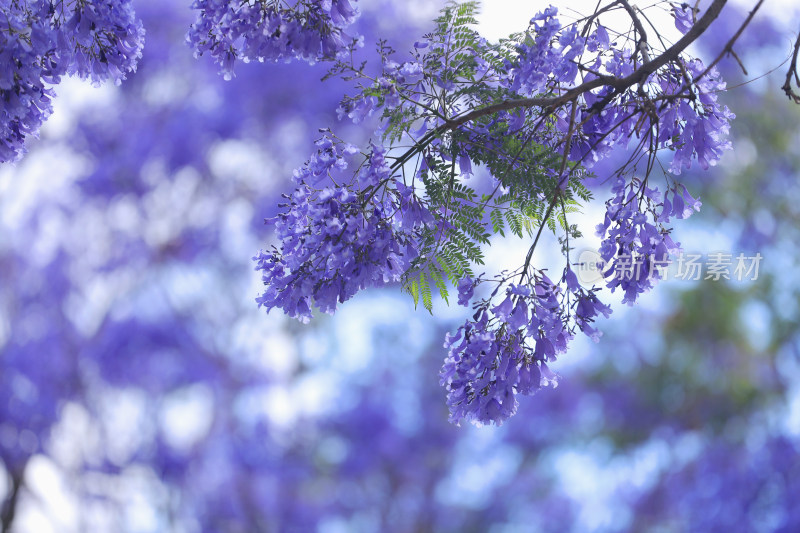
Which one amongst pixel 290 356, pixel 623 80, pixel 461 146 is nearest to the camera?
pixel 623 80

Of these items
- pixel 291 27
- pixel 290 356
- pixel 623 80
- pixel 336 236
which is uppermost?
pixel 290 356

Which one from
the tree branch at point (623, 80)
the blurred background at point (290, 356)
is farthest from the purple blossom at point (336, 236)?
the blurred background at point (290, 356)

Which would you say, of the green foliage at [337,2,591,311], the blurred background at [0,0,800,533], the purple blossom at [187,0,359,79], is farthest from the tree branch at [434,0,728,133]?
the blurred background at [0,0,800,533]

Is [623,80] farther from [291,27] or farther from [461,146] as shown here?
[291,27]

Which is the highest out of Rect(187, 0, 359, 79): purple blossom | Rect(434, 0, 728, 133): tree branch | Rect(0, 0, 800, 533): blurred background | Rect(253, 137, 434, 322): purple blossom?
Rect(0, 0, 800, 533): blurred background

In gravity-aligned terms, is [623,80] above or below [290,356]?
below

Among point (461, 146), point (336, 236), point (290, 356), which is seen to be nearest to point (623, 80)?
point (461, 146)

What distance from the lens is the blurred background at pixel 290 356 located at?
5188 millimetres

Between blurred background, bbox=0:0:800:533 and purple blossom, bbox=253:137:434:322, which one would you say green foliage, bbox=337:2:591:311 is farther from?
blurred background, bbox=0:0:800:533

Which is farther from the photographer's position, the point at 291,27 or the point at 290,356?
the point at 290,356

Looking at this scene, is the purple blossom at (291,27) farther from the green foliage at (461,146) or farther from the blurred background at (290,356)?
the blurred background at (290,356)

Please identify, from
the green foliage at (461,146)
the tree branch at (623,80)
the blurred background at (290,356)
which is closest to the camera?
the tree branch at (623,80)

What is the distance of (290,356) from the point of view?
5.50m

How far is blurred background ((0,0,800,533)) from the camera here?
5188 mm
